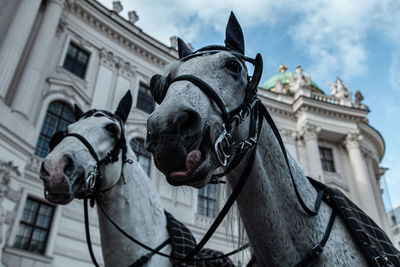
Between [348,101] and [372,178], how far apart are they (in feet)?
20.1

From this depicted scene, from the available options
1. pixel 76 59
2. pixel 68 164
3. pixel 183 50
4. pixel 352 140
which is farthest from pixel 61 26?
pixel 352 140

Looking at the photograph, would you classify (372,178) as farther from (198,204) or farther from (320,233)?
(320,233)

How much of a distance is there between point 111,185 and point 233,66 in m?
2.09

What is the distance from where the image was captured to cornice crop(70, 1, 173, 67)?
1627 cm

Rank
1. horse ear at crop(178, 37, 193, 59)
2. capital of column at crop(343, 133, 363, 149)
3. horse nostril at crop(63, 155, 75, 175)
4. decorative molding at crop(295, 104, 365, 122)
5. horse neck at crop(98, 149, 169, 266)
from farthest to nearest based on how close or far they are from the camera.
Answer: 1. decorative molding at crop(295, 104, 365, 122)
2. capital of column at crop(343, 133, 363, 149)
3. horse neck at crop(98, 149, 169, 266)
4. horse nostril at crop(63, 155, 75, 175)
5. horse ear at crop(178, 37, 193, 59)

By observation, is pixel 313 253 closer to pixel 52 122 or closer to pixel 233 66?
pixel 233 66

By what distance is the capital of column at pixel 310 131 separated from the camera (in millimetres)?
22016

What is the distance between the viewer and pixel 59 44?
583 inches

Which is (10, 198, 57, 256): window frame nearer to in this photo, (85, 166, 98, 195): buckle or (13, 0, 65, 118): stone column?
(13, 0, 65, 118): stone column

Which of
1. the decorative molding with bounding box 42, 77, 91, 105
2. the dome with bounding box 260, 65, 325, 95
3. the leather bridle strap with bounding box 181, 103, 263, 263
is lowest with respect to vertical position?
the leather bridle strap with bounding box 181, 103, 263, 263

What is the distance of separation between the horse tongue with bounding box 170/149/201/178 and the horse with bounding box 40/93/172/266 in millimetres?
1691

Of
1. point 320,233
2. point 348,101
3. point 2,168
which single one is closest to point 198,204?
point 2,168

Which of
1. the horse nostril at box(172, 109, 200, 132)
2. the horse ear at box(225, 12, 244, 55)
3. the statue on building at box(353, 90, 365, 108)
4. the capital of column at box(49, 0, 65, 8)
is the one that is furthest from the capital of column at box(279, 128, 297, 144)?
the horse nostril at box(172, 109, 200, 132)

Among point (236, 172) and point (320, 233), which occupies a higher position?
point (236, 172)
